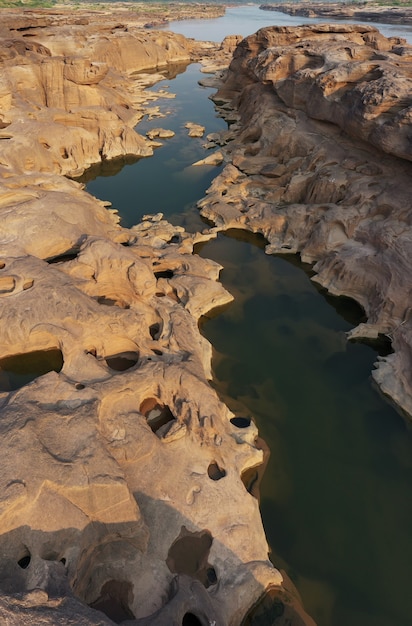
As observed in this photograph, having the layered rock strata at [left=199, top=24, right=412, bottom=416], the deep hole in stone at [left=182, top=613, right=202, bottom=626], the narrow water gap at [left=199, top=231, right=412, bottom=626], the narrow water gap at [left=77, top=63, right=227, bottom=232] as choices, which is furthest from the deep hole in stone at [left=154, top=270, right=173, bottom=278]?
the deep hole in stone at [left=182, top=613, right=202, bottom=626]

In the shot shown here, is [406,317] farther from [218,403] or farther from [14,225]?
[14,225]

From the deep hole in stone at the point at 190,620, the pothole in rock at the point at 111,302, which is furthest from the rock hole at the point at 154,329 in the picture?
the deep hole in stone at the point at 190,620

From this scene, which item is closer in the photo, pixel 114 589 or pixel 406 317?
pixel 114 589

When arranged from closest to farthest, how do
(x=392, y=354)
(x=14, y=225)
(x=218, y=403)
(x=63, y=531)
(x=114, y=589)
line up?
(x=63, y=531), (x=114, y=589), (x=218, y=403), (x=392, y=354), (x=14, y=225)

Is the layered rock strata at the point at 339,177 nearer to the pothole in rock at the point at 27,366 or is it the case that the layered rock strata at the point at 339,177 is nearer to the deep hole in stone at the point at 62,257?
the deep hole in stone at the point at 62,257


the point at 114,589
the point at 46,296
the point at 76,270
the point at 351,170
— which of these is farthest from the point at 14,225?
the point at 351,170
